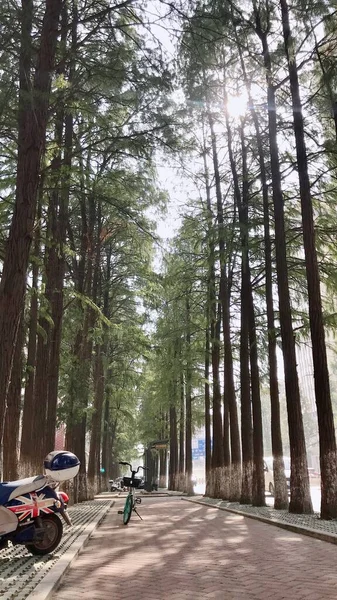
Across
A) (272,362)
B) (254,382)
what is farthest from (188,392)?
(272,362)

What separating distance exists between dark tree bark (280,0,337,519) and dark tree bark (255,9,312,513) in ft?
2.72

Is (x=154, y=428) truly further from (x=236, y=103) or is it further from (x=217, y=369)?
(x=236, y=103)

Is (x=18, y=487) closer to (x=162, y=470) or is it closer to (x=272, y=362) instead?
(x=272, y=362)

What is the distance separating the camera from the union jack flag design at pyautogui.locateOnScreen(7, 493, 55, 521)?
6.17 metres

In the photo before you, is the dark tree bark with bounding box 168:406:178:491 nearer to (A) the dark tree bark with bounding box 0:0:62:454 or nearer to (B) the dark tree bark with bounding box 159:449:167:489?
(B) the dark tree bark with bounding box 159:449:167:489

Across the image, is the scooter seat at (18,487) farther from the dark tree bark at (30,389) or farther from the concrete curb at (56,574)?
the dark tree bark at (30,389)

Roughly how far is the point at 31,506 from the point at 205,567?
2.22m

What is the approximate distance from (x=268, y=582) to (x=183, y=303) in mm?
19729

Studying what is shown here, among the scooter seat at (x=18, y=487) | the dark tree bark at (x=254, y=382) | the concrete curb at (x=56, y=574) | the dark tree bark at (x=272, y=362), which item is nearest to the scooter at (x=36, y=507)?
the scooter seat at (x=18, y=487)

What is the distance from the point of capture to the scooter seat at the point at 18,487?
6047 millimetres

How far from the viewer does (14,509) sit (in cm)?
611

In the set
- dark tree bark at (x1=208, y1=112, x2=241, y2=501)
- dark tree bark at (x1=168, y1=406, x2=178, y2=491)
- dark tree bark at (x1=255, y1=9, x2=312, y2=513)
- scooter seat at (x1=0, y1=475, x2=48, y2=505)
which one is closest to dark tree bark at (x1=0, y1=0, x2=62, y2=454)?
Result: scooter seat at (x1=0, y1=475, x2=48, y2=505)

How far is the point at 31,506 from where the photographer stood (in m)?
6.36

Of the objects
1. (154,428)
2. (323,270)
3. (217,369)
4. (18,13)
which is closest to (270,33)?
(323,270)
